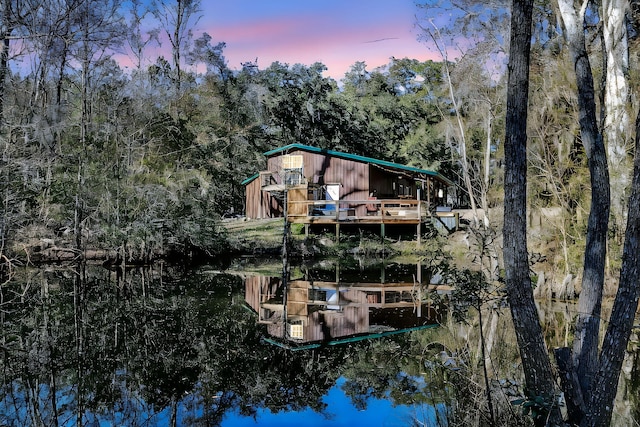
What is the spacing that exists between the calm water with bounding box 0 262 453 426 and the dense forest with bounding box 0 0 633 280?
3.50 meters

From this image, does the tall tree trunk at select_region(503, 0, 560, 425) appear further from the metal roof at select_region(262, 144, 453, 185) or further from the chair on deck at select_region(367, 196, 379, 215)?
the metal roof at select_region(262, 144, 453, 185)

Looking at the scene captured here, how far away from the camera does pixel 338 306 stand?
1114 cm

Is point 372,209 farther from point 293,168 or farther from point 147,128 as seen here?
point 147,128

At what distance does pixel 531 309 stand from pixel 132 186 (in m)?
16.4

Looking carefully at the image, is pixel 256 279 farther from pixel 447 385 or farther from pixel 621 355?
pixel 621 355

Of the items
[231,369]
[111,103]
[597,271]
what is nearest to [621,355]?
[597,271]

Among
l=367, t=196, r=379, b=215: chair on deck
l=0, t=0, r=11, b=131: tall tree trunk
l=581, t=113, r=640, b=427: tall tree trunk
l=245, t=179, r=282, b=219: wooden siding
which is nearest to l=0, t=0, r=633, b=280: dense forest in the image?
l=0, t=0, r=11, b=131: tall tree trunk

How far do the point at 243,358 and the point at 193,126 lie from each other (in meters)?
18.3

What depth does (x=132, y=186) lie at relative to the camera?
17.9 m

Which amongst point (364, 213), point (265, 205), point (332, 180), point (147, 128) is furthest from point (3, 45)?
point (265, 205)

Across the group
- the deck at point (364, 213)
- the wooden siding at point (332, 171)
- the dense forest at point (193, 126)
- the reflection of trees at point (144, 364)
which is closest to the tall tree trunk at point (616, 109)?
the dense forest at point (193, 126)

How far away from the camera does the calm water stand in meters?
5.48

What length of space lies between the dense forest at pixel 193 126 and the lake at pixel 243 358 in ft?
10.7

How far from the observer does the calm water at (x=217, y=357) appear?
548cm
